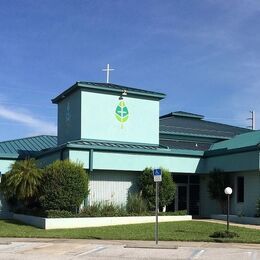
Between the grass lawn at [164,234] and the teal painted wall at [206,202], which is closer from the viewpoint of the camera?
the grass lawn at [164,234]

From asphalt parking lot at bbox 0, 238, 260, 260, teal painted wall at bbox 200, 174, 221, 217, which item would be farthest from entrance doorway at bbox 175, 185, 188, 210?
asphalt parking lot at bbox 0, 238, 260, 260

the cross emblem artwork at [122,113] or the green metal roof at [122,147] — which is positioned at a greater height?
the cross emblem artwork at [122,113]

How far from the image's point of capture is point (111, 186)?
97.3 ft

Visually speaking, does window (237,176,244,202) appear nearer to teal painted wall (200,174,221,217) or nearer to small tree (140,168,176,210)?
teal painted wall (200,174,221,217)

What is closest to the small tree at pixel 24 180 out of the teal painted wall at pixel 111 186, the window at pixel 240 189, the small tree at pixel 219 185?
the teal painted wall at pixel 111 186

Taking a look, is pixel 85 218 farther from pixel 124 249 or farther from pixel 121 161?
pixel 124 249

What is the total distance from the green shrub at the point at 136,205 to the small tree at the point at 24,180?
5061mm

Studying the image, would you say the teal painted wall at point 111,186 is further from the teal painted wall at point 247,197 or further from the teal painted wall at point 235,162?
the teal painted wall at point 247,197

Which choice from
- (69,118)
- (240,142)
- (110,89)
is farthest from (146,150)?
(240,142)

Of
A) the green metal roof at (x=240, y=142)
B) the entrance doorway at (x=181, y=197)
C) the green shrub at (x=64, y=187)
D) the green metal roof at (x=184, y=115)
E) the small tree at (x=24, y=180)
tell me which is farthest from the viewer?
the green metal roof at (x=184, y=115)

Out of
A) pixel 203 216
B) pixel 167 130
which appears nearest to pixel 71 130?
pixel 167 130

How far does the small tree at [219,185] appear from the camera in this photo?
30172 mm

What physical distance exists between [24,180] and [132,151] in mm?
6311

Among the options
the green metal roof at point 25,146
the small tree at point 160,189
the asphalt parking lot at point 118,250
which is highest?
the green metal roof at point 25,146
